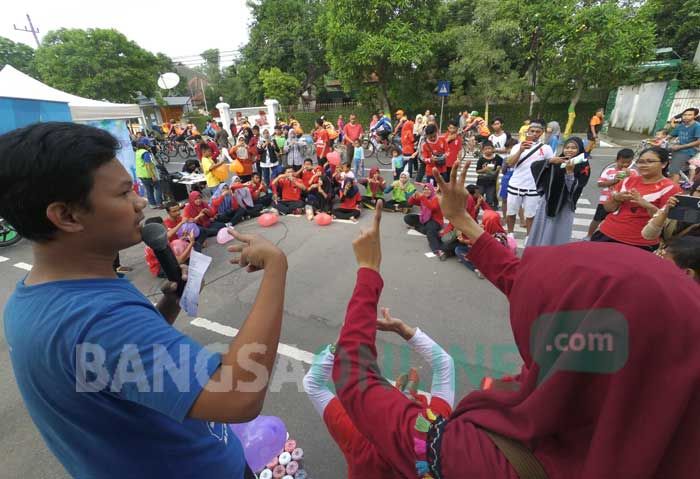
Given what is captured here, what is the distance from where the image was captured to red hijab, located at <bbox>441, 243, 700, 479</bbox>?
1.77 ft

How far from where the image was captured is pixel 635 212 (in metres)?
3.43

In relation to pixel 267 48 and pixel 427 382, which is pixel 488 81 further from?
pixel 427 382

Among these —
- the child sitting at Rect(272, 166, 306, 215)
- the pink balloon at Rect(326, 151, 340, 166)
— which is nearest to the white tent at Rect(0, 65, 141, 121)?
the child sitting at Rect(272, 166, 306, 215)

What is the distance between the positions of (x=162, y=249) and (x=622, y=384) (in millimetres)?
1666

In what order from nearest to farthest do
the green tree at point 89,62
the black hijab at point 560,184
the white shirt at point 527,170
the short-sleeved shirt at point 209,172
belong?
the black hijab at point 560,184 → the white shirt at point 527,170 → the short-sleeved shirt at point 209,172 → the green tree at point 89,62

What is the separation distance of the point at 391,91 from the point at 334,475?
67.9ft

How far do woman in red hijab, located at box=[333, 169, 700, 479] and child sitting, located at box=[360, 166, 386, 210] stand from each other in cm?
666

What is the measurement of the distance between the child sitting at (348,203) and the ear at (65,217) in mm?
6139

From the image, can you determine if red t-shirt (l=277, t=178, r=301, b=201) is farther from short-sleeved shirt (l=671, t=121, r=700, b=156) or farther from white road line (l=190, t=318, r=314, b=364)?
short-sleeved shirt (l=671, t=121, r=700, b=156)

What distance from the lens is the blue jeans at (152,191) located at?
312 inches

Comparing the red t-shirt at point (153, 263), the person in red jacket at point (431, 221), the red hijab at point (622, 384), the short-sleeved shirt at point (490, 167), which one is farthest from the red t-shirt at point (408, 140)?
the red hijab at point (622, 384)

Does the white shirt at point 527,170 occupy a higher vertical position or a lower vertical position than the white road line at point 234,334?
higher

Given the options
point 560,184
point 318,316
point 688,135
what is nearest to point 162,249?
point 318,316

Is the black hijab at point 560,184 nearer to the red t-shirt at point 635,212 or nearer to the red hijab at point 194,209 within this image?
the red t-shirt at point 635,212
